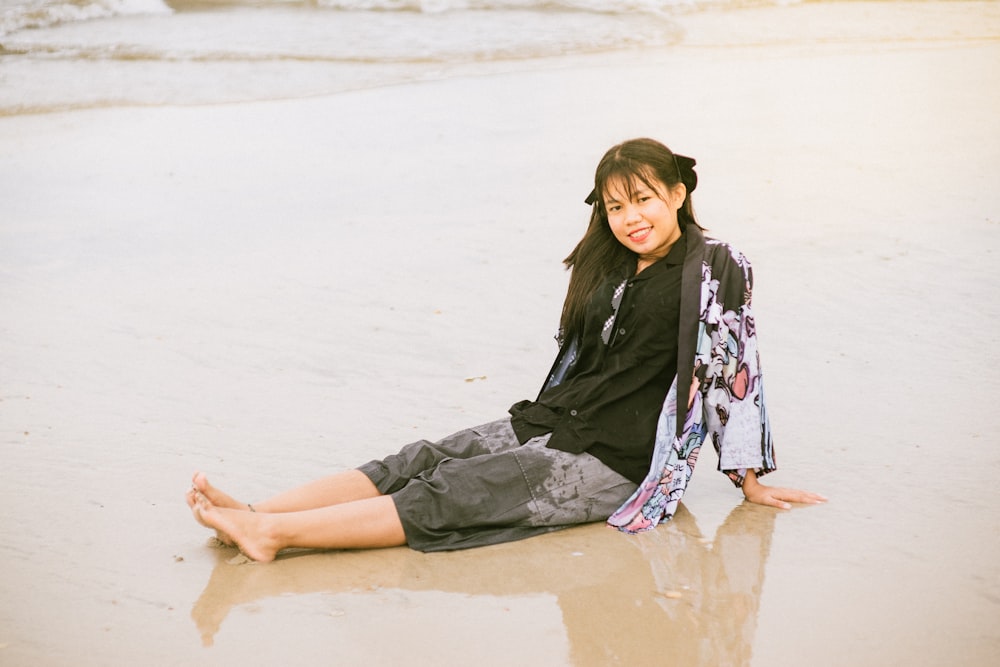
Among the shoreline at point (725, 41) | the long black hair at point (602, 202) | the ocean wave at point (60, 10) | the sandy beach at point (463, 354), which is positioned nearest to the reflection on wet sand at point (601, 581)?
the sandy beach at point (463, 354)

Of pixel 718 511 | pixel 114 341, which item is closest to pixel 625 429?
pixel 718 511

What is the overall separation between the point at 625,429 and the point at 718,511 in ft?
1.44

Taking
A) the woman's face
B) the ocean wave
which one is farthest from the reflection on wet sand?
the ocean wave

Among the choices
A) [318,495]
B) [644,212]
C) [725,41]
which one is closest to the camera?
[318,495]

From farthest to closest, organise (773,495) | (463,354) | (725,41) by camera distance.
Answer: (725,41)
(463,354)
(773,495)

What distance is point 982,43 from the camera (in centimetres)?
1087

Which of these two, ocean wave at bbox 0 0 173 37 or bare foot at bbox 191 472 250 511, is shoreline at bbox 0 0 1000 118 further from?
bare foot at bbox 191 472 250 511

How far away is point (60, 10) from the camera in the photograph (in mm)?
13930

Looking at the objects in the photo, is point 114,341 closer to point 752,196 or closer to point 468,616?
point 468,616

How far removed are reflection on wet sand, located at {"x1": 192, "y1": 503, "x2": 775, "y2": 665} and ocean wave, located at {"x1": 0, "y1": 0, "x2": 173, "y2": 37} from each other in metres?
11.7

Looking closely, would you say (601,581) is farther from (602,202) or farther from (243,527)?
(602,202)

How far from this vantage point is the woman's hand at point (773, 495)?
12.0 ft

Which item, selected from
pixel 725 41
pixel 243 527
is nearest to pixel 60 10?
pixel 725 41

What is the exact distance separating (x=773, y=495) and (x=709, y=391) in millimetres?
430
